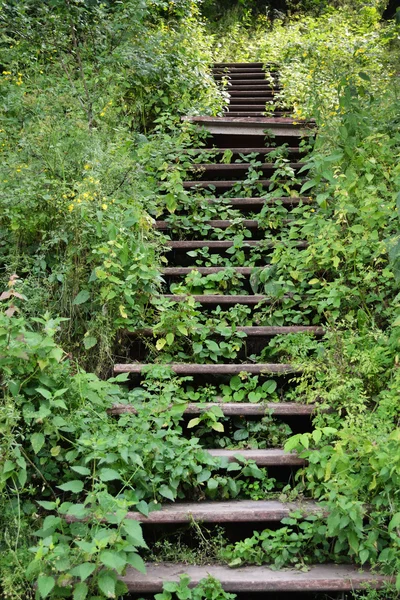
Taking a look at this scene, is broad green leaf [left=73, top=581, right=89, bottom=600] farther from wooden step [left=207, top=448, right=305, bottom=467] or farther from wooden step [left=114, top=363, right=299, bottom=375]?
wooden step [left=114, top=363, right=299, bottom=375]

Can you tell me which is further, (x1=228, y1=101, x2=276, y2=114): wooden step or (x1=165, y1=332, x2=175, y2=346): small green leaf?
(x1=228, y1=101, x2=276, y2=114): wooden step

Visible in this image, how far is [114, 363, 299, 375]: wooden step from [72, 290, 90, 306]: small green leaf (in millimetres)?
470

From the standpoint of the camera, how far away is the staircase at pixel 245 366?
10.2 feet

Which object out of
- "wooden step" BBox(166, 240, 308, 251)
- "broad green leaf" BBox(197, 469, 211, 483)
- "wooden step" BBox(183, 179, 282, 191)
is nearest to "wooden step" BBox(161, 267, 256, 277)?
"wooden step" BBox(166, 240, 308, 251)

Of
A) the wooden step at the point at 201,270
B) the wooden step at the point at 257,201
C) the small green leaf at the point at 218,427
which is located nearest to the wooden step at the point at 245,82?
the wooden step at the point at 257,201

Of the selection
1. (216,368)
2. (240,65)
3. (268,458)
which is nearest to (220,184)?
(216,368)

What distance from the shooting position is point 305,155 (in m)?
6.70

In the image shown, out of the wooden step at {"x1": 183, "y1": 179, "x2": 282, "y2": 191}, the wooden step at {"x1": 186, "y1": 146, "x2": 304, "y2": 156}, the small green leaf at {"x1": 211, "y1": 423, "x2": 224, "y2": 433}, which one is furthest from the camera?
the wooden step at {"x1": 186, "y1": 146, "x2": 304, "y2": 156}

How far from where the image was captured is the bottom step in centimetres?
306

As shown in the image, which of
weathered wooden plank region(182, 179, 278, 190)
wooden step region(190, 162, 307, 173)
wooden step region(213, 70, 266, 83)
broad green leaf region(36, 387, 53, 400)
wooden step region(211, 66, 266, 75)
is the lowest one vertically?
broad green leaf region(36, 387, 53, 400)

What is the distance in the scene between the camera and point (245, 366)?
173 inches

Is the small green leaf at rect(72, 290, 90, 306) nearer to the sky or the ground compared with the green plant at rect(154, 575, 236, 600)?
nearer to the sky

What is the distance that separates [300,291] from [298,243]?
496 mm

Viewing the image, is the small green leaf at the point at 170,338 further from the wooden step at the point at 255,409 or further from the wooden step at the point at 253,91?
the wooden step at the point at 253,91
